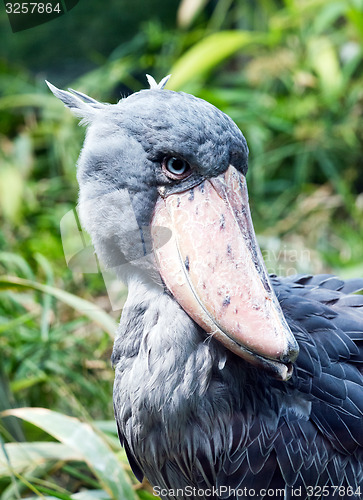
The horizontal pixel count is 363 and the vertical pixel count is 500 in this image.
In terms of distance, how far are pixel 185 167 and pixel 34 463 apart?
104 cm

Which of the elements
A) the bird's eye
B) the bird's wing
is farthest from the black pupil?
the bird's wing

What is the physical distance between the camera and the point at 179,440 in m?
1.41

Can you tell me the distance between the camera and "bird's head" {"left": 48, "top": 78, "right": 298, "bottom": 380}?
1.25 metres

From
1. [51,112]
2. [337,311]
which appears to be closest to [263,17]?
[51,112]

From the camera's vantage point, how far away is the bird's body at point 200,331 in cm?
129

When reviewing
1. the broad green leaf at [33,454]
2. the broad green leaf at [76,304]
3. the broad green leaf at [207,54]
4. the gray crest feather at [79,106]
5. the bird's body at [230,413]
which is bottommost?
the broad green leaf at [33,454]

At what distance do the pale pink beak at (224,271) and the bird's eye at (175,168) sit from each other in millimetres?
38

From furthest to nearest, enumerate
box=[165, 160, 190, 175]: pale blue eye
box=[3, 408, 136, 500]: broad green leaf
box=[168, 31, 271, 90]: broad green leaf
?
box=[168, 31, 271, 90]: broad green leaf, box=[3, 408, 136, 500]: broad green leaf, box=[165, 160, 190, 175]: pale blue eye

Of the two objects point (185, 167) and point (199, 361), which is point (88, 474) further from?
point (185, 167)

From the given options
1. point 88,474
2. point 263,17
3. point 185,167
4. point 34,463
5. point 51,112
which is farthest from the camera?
point 263,17

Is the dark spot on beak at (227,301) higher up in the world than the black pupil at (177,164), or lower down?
lower down

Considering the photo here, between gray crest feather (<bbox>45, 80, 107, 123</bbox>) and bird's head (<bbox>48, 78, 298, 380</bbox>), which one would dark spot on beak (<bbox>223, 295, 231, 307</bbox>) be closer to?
bird's head (<bbox>48, 78, 298, 380</bbox>)

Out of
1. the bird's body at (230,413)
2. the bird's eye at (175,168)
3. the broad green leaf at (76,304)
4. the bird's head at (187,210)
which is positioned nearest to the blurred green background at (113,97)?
the broad green leaf at (76,304)

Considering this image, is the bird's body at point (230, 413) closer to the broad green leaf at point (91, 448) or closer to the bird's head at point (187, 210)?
the bird's head at point (187, 210)
